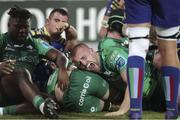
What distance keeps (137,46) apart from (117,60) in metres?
0.90

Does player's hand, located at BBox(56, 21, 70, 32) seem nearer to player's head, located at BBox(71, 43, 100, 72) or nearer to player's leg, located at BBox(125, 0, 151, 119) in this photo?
player's head, located at BBox(71, 43, 100, 72)

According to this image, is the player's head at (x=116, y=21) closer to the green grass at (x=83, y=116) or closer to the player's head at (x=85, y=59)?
the player's head at (x=85, y=59)

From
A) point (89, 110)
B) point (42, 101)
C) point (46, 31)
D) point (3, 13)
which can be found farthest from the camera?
point (3, 13)

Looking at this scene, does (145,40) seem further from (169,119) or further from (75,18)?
(75,18)

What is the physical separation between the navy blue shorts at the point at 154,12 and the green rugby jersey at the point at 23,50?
4.12 ft

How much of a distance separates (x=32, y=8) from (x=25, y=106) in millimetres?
3562

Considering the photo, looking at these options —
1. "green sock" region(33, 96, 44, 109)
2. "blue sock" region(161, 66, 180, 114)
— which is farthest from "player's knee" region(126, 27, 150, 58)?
"green sock" region(33, 96, 44, 109)

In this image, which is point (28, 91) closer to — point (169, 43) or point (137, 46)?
point (137, 46)

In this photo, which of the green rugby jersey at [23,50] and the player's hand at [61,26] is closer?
the green rugby jersey at [23,50]

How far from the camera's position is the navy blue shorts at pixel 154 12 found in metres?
4.17

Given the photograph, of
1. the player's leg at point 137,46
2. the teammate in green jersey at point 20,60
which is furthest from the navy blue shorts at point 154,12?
the teammate in green jersey at point 20,60

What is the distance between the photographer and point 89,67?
517 centimetres

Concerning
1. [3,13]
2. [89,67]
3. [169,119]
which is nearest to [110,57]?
[89,67]

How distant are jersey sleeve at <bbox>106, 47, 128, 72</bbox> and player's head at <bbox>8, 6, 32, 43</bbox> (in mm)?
733
